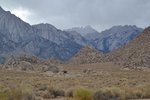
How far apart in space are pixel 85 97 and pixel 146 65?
88.3 metres

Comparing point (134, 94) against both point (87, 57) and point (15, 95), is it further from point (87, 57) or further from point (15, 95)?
point (87, 57)

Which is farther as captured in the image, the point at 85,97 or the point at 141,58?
the point at 141,58

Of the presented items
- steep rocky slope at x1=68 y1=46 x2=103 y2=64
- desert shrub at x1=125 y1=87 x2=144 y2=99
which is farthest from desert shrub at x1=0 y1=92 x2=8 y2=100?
steep rocky slope at x1=68 y1=46 x2=103 y2=64

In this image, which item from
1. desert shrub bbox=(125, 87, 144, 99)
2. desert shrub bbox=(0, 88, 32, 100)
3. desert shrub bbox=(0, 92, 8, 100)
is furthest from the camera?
A: desert shrub bbox=(125, 87, 144, 99)

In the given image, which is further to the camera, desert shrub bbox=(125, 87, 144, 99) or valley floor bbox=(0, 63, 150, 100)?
valley floor bbox=(0, 63, 150, 100)

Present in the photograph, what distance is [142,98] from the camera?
30.4 metres

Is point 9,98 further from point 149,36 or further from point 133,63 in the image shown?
point 149,36

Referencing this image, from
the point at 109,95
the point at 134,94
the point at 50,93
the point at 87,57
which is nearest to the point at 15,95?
the point at 109,95

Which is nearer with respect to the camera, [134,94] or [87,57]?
[134,94]

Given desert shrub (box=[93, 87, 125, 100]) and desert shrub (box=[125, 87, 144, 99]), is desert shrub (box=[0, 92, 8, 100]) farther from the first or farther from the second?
desert shrub (box=[125, 87, 144, 99])

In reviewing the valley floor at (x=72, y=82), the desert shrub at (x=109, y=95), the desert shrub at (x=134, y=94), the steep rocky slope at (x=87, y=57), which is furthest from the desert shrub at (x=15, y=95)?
the steep rocky slope at (x=87, y=57)

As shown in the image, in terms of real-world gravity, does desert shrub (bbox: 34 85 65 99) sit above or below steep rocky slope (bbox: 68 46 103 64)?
below

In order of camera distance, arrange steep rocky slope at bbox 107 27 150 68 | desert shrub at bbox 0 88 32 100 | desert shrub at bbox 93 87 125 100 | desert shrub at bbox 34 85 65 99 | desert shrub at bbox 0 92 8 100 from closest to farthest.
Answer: desert shrub at bbox 0 92 8 100 < desert shrub at bbox 0 88 32 100 < desert shrub at bbox 93 87 125 100 < desert shrub at bbox 34 85 65 99 < steep rocky slope at bbox 107 27 150 68

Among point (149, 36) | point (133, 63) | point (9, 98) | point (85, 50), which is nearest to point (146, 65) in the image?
point (133, 63)
